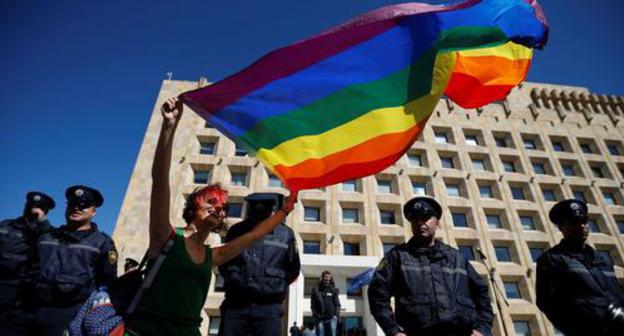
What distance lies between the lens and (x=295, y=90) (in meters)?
2.98

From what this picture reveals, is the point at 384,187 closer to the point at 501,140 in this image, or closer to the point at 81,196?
the point at 501,140

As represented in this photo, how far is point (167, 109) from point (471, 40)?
274cm

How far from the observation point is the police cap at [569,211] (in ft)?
10.6

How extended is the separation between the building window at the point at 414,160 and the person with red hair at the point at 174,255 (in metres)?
24.0

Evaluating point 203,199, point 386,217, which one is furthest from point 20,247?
point 386,217

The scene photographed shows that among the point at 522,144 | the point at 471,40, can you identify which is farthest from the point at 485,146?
the point at 471,40

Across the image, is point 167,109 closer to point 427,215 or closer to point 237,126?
point 237,126

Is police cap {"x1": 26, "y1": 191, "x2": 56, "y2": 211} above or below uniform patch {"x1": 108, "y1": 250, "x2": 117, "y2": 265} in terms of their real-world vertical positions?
above

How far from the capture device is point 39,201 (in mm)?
4133

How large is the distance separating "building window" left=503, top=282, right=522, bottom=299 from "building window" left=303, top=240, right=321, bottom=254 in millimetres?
12130

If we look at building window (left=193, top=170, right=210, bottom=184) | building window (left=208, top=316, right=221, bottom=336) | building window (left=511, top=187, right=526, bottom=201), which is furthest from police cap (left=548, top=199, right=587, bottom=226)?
building window (left=511, top=187, right=526, bottom=201)

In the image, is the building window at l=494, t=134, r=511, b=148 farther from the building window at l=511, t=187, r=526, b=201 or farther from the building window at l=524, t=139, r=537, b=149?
the building window at l=511, t=187, r=526, b=201

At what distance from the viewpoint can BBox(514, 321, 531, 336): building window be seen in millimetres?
19312

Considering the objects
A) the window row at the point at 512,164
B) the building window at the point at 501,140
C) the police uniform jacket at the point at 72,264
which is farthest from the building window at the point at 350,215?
the police uniform jacket at the point at 72,264
